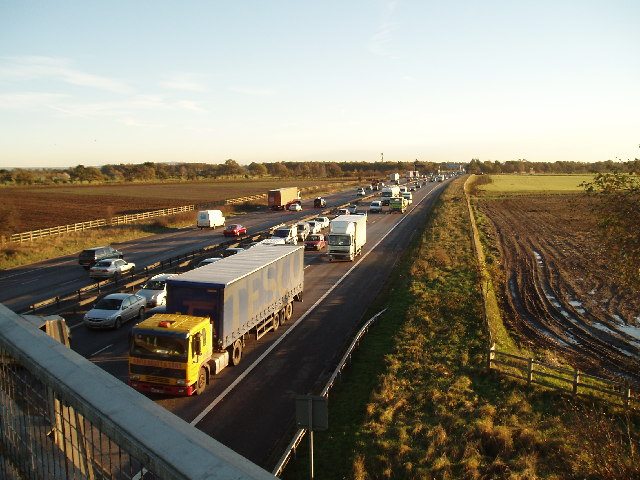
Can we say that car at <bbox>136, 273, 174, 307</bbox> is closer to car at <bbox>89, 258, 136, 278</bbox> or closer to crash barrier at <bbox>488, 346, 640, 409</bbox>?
car at <bbox>89, 258, 136, 278</bbox>

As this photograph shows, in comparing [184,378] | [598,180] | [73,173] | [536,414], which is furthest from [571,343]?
[73,173]

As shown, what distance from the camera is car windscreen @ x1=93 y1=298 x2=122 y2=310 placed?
23.8 meters

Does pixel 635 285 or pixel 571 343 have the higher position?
pixel 635 285

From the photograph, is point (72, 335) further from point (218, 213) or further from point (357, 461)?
point (218, 213)

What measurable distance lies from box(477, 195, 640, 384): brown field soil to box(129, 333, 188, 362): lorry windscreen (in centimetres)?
1191

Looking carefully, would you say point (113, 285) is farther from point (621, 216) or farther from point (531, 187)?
point (531, 187)

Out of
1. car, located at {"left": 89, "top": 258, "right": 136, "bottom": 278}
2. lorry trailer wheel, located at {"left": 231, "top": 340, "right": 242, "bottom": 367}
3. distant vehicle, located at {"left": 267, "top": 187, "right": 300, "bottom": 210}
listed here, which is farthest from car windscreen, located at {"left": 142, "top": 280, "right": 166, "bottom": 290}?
distant vehicle, located at {"left": 267, "top": 187, "right": 300, "bottom": 210}

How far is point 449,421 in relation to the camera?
14133 mm

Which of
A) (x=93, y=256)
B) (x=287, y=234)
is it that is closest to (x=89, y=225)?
(x=93, y=256)

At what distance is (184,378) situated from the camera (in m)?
15.7

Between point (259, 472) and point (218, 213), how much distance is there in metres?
60.4

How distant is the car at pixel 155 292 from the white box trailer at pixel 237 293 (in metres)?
6.08

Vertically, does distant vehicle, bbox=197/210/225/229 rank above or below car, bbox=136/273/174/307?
above

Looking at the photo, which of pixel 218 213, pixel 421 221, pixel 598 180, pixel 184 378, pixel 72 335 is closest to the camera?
pixel 598 180
